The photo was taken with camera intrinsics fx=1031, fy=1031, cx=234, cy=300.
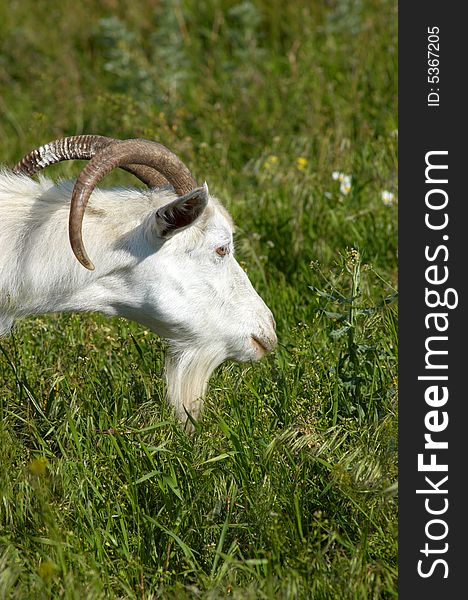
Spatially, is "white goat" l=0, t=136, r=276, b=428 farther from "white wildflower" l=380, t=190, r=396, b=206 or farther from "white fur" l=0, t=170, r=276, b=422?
"white wildflower" l=380, t=190, r=396, b=206

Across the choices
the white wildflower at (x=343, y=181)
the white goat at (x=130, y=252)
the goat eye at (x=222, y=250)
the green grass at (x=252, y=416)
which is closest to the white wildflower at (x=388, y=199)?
the green grass at (x=252, y=416)

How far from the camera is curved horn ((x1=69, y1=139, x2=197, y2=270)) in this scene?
3.87m

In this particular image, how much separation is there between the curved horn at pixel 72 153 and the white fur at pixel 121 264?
9 centimetres

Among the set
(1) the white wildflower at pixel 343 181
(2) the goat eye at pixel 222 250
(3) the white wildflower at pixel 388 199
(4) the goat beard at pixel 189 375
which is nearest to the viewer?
(2) the goat eye at pixel 222 250

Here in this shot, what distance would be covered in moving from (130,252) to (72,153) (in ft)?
1.79

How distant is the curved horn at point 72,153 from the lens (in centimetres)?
443

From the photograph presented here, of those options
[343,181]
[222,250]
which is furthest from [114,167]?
[343,181]

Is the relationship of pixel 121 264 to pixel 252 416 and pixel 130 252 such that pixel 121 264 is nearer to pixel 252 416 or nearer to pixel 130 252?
pixel 130 252

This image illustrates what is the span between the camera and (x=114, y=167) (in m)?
4.02

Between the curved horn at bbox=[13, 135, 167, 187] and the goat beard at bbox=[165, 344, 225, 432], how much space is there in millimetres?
762

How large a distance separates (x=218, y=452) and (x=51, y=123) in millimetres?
5145

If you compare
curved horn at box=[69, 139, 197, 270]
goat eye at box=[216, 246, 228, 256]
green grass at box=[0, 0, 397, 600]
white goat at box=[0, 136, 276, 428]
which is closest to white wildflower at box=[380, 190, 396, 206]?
green grass at box=[0, 0, 397, 600]

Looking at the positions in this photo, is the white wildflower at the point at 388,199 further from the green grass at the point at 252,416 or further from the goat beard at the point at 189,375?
the goat beard at the point at 189,375

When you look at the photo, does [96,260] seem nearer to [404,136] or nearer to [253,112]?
[404,136]
